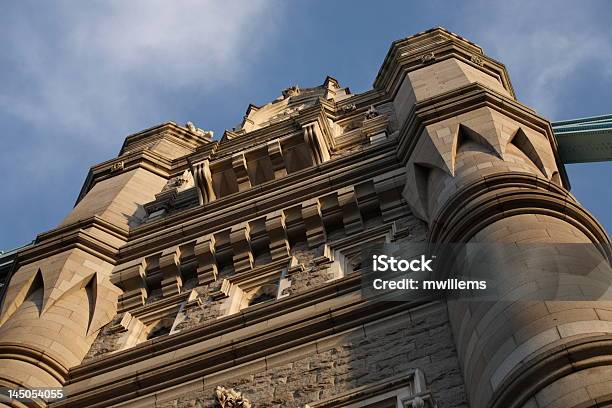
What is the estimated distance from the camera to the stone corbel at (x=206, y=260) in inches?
698

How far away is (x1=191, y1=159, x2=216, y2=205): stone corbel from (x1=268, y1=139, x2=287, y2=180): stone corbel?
1.38 metres

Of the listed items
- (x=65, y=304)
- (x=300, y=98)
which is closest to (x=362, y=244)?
(x=65, y=304)

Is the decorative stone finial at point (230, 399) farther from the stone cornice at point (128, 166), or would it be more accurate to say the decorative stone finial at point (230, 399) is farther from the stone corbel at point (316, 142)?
the stone cornice at point (128, 166)

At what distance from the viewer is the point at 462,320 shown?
467 inches

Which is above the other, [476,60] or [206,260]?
[476,60]

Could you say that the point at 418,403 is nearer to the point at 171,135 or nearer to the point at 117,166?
the point at 117,166

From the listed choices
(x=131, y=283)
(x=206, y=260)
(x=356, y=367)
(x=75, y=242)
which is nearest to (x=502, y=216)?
(x=356, y=367)

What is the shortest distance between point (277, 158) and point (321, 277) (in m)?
6.50

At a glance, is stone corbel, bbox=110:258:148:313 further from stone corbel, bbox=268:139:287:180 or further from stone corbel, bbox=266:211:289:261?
stone corbel, bbox=268:139:287:180

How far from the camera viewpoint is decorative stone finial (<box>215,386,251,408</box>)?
12953mm

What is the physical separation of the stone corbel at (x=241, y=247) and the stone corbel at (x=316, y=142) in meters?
3.57

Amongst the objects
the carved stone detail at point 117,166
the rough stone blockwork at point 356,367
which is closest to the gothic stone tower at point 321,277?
the rough stone blockwork at point 356,367

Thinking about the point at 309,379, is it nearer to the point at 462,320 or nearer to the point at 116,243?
the point at 462,320

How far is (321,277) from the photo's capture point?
1602 centimetres
